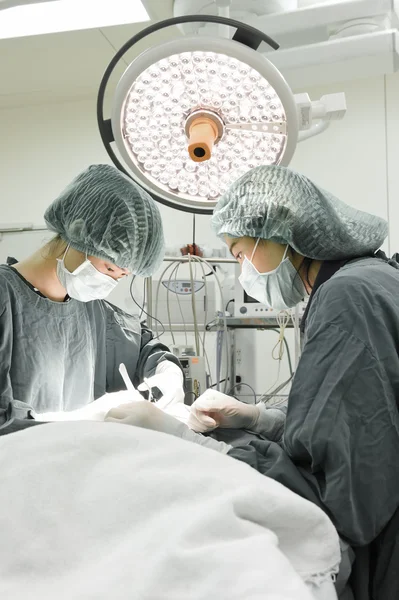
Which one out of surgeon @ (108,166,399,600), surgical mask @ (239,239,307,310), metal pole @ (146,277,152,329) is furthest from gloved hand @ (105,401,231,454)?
Answer: metal pole @ (146,277,152,329)

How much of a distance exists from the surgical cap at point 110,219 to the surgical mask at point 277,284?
0.33 metres

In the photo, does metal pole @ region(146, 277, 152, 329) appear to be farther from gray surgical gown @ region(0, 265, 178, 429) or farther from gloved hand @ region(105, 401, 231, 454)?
gloved hand @ region(105, 401, 231, 454)

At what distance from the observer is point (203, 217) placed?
395 centimetres

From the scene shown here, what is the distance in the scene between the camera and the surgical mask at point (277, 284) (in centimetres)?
150

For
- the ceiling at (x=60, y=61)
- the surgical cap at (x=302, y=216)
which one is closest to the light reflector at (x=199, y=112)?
the surgical cap at (x=302, y=216)

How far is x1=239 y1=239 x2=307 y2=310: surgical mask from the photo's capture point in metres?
1.50

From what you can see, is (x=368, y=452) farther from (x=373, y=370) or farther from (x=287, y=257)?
(x=287, y=257)

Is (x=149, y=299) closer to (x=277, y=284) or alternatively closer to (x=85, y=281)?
(x=85, y=281)

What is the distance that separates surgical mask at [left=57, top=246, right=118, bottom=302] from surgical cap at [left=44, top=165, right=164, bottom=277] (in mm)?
58

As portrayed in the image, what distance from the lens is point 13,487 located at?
2.05 feet

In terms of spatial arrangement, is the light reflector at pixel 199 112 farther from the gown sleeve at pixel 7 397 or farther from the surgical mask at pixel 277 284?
the gown sleeve at pixel 7 397

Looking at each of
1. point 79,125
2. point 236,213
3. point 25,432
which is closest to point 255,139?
point 236,213

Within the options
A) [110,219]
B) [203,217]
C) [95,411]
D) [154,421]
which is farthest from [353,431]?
[203,217]

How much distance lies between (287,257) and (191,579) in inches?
42.7
